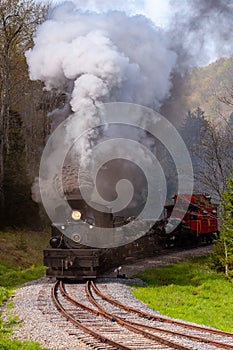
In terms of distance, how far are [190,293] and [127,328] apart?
5608mm

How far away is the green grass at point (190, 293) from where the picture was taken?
37.4 feet

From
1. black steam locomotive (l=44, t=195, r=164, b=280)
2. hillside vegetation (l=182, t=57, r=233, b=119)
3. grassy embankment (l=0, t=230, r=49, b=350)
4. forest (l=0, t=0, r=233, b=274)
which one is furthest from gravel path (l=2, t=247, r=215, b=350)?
hillside vegetation (l=182, t=57, r=233, b=119)

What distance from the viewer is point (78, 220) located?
14758mm

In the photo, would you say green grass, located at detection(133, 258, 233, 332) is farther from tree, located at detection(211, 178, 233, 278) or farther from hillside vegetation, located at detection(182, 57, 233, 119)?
hillside vegetation, located at detection(182, 57, 233, 119)

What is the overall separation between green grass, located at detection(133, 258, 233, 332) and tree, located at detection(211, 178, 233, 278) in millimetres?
384

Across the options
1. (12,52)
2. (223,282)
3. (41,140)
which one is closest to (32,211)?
(41,140)

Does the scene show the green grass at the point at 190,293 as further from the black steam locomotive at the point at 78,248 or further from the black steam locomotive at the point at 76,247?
the black steam locomotive at the point at 76,247

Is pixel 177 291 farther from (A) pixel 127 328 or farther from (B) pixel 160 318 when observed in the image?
(A) pixel 127 328

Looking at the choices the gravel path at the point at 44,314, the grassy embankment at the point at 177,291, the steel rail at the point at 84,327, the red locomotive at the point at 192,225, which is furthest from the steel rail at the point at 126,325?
the red locomotive at the point at 192,225

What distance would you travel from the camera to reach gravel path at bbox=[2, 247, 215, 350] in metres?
8.12

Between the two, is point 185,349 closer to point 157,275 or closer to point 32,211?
point 157,275

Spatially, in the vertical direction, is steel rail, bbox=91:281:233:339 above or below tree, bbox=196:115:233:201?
below

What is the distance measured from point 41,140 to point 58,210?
67.3 ft

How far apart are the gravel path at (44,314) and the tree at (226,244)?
3006mm
